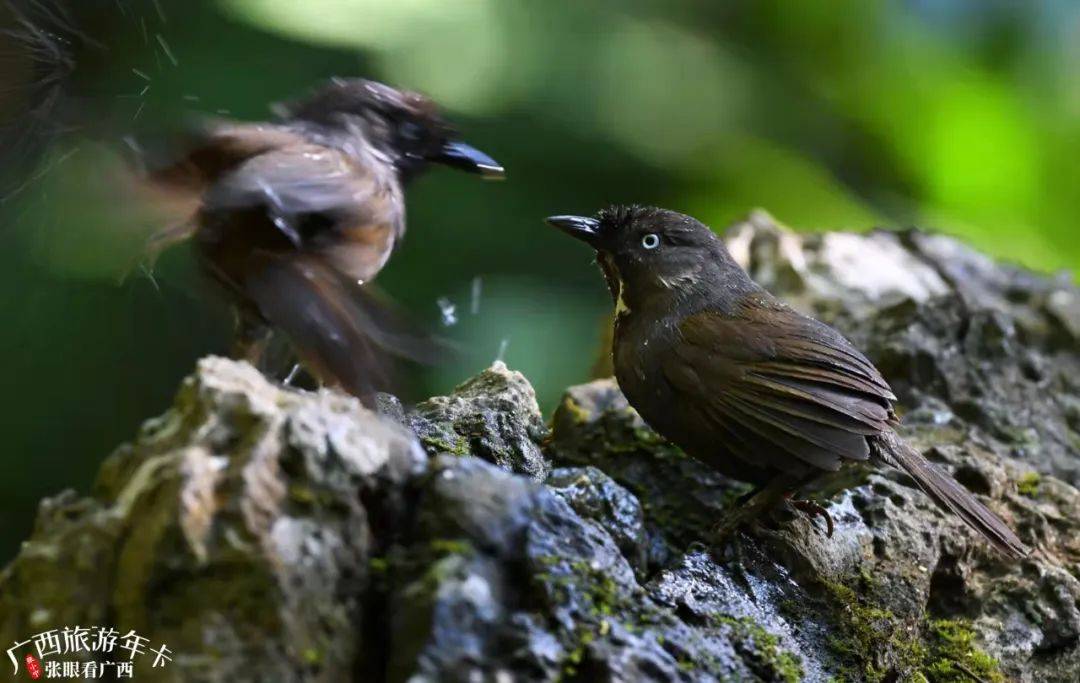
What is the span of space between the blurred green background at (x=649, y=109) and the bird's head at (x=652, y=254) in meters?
0.67

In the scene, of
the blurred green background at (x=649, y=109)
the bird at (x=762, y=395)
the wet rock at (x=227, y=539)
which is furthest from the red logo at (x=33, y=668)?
the bird at (x=762, y=395)

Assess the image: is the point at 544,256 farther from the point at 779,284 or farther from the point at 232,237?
the point at 232,237

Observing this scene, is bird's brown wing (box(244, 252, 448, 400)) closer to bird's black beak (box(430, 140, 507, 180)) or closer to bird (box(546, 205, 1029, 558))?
bird (box(546, 205, 1029, 558))

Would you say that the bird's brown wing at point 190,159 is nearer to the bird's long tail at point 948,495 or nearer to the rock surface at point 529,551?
the rock surface at point 529,551

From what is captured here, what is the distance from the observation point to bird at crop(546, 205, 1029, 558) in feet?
10.6

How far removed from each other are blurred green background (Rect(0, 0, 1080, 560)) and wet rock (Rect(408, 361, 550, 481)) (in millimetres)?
287

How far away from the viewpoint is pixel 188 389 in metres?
2.18

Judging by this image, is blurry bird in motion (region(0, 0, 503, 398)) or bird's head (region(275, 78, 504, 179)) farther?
bird's head (region(275, 78, 504, 179))

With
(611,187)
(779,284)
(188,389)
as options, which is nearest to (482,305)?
(611,187)

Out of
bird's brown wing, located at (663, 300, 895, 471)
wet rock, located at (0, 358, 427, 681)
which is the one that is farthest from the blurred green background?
wet rock, located at (0, 358, 427, 681)

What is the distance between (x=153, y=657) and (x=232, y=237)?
137 cm

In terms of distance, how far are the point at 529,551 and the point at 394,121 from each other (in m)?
2.30

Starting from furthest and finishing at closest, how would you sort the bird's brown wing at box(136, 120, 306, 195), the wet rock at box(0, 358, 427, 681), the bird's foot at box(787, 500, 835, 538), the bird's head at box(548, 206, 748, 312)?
the bird's head at box(548, 206, 748, 312) < the bird's foot at box(787, 500, 835, 538) < the bird's brown wing at box(136, 120, 306, 195) < the wet rock at box(0, 358, 427, 681)

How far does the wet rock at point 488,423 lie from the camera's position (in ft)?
10.4
